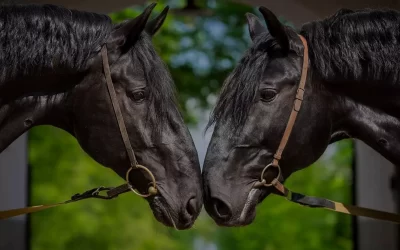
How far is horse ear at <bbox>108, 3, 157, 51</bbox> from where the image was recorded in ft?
9.91

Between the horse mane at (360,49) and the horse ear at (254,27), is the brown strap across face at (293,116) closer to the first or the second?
the horse mane at (360,49)

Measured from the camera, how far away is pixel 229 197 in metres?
3.03

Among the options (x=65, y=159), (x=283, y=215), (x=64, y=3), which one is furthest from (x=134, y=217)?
(x=64, y=3)

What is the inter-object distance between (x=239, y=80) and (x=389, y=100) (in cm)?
54

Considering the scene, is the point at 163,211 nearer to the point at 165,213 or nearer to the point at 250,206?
the point at 165,213

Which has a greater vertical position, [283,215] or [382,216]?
[382,216]

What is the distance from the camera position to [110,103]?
301 centimetres

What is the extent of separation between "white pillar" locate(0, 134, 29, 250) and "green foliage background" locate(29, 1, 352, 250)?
253 cm

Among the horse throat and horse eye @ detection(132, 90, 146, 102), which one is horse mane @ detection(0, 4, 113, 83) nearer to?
horse eye @ detection(132, 90, 146, 102)

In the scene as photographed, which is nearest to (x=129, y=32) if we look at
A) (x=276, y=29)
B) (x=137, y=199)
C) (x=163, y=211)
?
(x=276, y=29)

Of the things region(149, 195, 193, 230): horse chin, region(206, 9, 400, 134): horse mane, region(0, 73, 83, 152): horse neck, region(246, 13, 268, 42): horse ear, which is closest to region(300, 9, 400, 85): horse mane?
region(206, 9, 400, 134): horse mane

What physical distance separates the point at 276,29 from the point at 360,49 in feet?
1.01

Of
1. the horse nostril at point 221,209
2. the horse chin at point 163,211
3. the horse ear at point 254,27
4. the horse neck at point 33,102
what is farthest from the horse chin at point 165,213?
the horse ear at point 254,27

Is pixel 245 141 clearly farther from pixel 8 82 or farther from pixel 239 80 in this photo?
pixel 8 82
